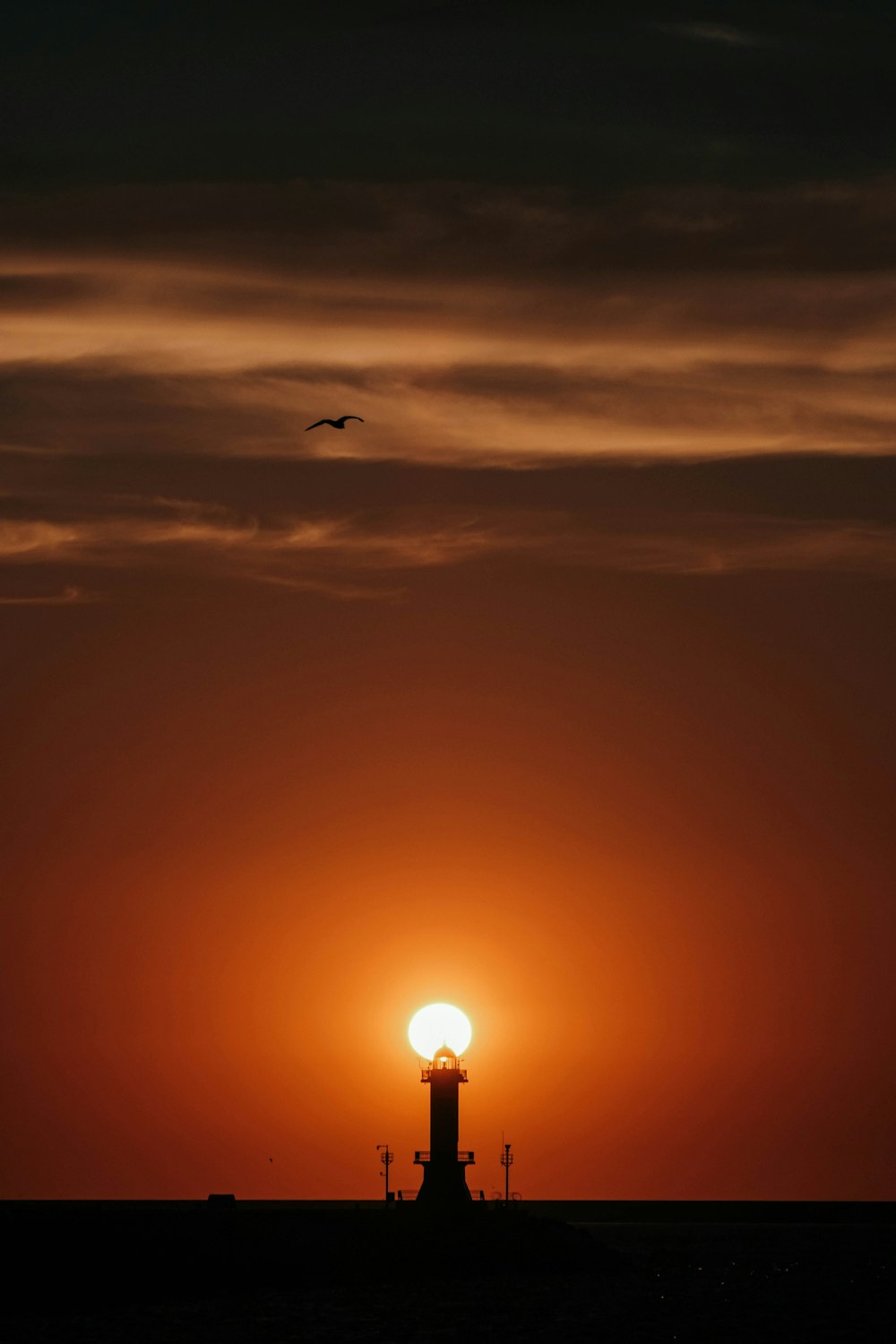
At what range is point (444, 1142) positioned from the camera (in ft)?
360
